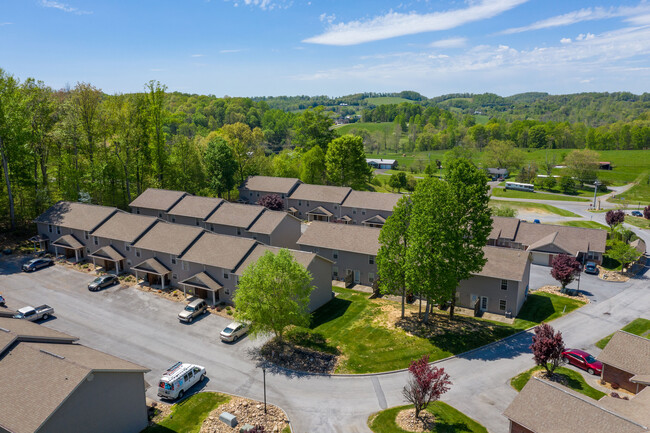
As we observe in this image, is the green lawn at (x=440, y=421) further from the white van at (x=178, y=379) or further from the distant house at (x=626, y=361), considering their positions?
the white van at (x=178, y=379)

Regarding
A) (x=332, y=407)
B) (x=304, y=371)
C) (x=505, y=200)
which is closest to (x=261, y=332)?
(x=304, y=371)

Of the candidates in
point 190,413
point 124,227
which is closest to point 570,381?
point 190,413

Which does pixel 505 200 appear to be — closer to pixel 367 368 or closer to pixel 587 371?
pixel 587 371

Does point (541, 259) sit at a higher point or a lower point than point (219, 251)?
lower

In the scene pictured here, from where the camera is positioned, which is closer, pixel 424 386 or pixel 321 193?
pixel 424 386

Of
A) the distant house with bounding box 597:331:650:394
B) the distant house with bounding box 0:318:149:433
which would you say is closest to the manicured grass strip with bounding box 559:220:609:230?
the distant house with bounding box 597:331:650:394

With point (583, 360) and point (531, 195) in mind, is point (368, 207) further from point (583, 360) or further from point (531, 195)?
point (531, 195)

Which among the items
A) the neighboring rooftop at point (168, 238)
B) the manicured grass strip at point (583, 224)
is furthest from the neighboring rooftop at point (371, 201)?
the manicured grass strip at point (583, 224)
